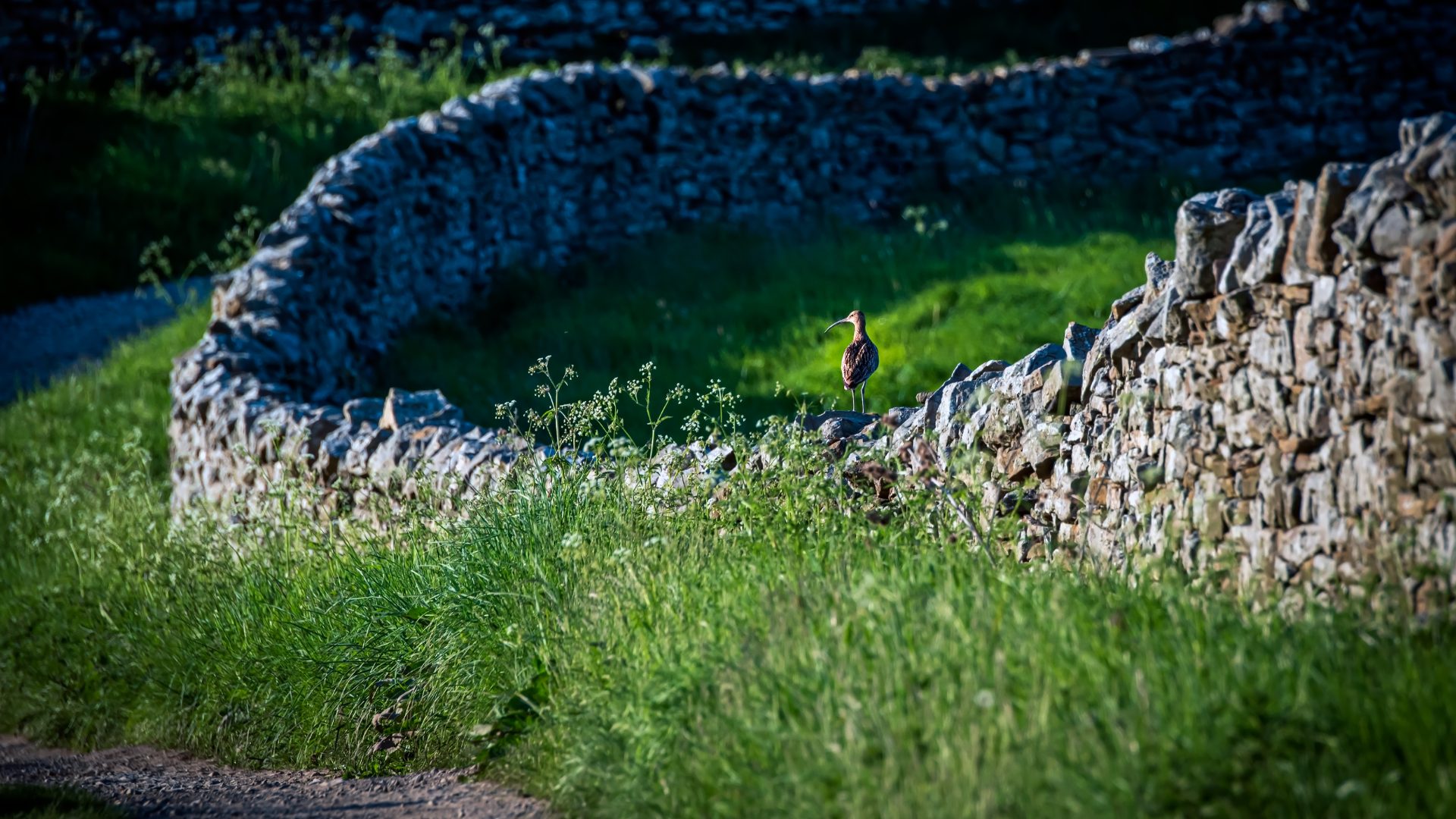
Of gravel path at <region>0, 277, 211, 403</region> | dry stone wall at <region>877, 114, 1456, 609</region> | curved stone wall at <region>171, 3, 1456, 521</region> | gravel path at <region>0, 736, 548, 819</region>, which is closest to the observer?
dry stone wall at <region>877, 114, 1456, 609</region>

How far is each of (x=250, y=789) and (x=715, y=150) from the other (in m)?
10.2

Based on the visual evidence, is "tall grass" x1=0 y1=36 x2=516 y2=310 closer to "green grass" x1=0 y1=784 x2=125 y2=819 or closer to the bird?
"green grass" x1=0 y1=784 x2=125 y2=819

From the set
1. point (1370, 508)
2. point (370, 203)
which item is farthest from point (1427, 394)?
point (370, 203)

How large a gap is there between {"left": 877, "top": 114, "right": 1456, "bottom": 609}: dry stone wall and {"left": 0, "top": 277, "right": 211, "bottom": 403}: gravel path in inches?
440

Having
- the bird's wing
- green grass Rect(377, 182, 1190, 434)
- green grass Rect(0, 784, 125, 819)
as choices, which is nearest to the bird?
the bird's wing

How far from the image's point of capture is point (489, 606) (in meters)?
5.01

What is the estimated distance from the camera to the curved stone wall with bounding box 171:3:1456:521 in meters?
11.0

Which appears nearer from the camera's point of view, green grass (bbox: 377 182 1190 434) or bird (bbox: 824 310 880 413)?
bird (bbox: 824 310 880 413)

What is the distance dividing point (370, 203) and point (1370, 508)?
32.6ft

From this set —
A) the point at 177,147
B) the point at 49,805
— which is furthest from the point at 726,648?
the point at 177,147

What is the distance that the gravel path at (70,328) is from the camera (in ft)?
41.5

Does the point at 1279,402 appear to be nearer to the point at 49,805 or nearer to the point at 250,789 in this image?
the point at 250,789

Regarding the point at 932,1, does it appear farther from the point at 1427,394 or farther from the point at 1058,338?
the point at 1427,394

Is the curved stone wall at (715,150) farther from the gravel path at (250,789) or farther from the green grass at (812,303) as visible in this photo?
the gravel path at (250,789)
